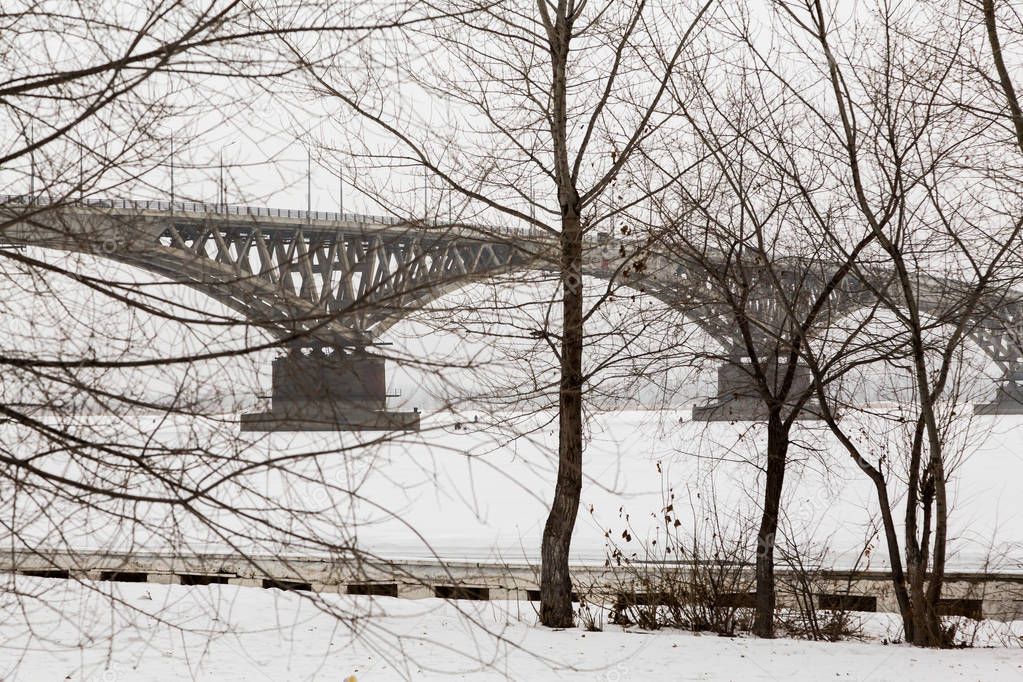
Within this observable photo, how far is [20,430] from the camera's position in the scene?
3.85 m

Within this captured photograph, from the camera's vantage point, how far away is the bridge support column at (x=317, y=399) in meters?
3.20

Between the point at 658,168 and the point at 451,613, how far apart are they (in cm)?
431

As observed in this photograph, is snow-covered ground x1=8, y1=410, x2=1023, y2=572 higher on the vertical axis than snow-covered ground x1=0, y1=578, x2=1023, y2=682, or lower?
higher

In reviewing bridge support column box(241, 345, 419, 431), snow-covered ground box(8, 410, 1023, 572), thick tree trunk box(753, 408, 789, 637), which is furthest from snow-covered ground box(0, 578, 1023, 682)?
bridge support column box(241, 345, 419, 431)

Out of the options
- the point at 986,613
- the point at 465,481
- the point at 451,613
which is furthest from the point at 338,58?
the point at 465,481

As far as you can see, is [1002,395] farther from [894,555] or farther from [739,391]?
[894,555]

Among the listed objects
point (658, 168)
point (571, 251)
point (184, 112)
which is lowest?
point (571, 251)

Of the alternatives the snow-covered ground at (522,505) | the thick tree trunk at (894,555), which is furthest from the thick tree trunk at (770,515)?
the thick tree trunk at (894,555)

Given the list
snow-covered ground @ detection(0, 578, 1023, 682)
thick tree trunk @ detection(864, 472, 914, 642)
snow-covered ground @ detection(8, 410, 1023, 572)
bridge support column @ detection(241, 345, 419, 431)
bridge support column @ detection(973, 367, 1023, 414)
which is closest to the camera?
bridge support column @ detection(241, 345, 419, 431)

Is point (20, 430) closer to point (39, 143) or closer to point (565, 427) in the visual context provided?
point (39, 143)

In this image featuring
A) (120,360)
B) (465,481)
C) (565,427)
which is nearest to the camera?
(120,360)

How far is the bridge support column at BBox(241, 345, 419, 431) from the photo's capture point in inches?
126

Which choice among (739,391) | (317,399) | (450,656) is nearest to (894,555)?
(739,391)

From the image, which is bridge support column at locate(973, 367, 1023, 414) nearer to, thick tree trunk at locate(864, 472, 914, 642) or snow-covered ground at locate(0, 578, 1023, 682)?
thick tree trunk at locate(864, 472, 914, 642)
